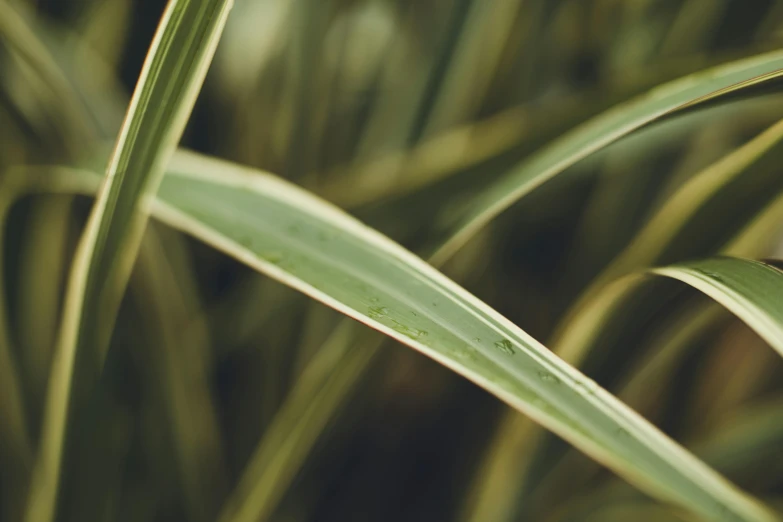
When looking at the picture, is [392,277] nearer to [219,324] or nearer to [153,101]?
[153,101]

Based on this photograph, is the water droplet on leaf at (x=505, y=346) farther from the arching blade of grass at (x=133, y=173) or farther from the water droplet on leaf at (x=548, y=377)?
the arching blade of grass at (x=133, y=173)

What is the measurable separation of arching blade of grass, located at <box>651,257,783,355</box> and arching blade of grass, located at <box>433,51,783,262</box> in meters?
0.06

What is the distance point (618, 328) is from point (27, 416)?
1.40 feet

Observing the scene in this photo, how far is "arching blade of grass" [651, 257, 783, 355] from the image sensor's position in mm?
209

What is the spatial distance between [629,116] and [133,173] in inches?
8.4

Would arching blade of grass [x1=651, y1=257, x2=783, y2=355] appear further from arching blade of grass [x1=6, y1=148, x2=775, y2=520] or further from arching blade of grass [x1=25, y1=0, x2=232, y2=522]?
arching blade of grass [x1=25, y1=0, x2=232, y2=522]

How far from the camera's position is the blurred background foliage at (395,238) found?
40cm

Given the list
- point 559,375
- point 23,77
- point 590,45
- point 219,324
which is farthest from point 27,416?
point 590,45

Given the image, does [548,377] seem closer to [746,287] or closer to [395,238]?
[746,287]

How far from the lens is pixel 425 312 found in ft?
0.80

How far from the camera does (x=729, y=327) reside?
0.47 metres

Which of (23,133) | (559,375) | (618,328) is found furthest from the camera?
(23,133)

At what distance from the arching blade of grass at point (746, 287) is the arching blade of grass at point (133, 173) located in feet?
0.69

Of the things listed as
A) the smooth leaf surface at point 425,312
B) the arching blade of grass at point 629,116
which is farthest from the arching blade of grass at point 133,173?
the arching blade of grass at point 629,116
